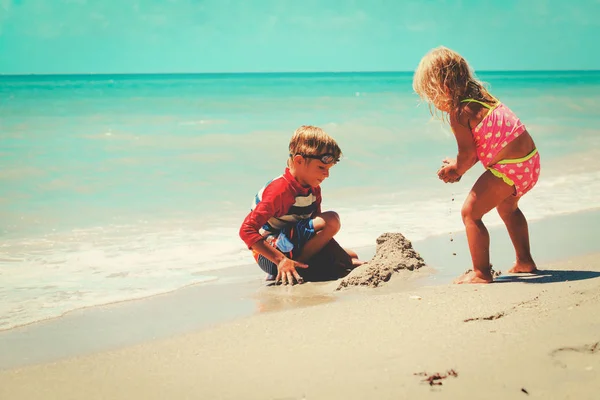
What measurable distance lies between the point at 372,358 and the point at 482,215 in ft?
4.67

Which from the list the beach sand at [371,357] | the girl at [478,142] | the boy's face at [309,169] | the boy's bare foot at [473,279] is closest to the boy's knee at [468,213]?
the girl at [478,142]

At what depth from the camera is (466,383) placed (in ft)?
7.06

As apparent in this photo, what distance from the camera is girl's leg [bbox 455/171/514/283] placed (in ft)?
11.7

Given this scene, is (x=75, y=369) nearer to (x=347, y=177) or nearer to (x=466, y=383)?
(x=466, y=383)

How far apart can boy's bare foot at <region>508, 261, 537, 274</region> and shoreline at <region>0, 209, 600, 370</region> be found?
Answer: 0.24 m

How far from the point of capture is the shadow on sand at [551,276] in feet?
11.5

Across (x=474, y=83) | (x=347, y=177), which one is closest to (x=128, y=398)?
(x=474, y=83)

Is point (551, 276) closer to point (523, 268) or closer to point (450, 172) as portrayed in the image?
point (523, 268)

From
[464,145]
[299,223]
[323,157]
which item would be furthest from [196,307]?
[464,145]

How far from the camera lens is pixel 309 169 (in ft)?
12.9

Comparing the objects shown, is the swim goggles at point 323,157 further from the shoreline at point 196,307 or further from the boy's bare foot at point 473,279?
the boy's bare foot at point 473,279

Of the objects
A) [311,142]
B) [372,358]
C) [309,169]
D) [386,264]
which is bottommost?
[372,358]

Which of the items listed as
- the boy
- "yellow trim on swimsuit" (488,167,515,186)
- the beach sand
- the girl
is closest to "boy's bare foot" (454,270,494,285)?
the girl

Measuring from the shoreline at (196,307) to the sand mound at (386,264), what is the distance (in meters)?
0.07
